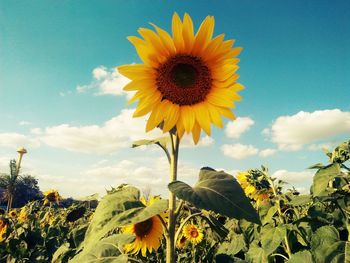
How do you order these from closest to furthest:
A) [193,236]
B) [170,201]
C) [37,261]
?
1. [170,201]
2. [37,261]
3. [193,236]

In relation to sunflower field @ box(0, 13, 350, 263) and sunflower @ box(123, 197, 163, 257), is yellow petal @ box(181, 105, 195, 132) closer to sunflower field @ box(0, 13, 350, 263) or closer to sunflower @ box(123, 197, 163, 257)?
sunflower field @ box(0, 13, 350, 263)

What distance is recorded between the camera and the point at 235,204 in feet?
3.97

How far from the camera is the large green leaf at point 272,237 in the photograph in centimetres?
312

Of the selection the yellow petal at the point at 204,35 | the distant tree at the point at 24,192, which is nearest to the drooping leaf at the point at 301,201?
the yellow petal at the point at 204,35

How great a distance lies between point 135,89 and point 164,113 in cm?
22

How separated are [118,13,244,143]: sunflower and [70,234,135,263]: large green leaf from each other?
2.13 feet

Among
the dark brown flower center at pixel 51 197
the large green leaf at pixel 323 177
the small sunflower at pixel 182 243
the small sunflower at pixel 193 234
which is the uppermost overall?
the dark brown flower center at pixel 51 197

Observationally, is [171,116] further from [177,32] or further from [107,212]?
[107,212]

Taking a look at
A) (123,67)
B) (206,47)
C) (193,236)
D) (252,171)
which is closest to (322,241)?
(252,171)

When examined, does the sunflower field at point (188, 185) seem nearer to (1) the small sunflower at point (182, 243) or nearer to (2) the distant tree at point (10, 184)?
(1) the small sunflower at point (182, 243)

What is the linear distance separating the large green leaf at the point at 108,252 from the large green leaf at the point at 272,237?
5.72ft

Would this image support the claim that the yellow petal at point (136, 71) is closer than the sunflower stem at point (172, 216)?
No

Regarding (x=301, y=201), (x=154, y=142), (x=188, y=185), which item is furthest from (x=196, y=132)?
(x=301, y=201)

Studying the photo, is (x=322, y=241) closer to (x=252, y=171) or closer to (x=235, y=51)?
(x=252, y=171)
